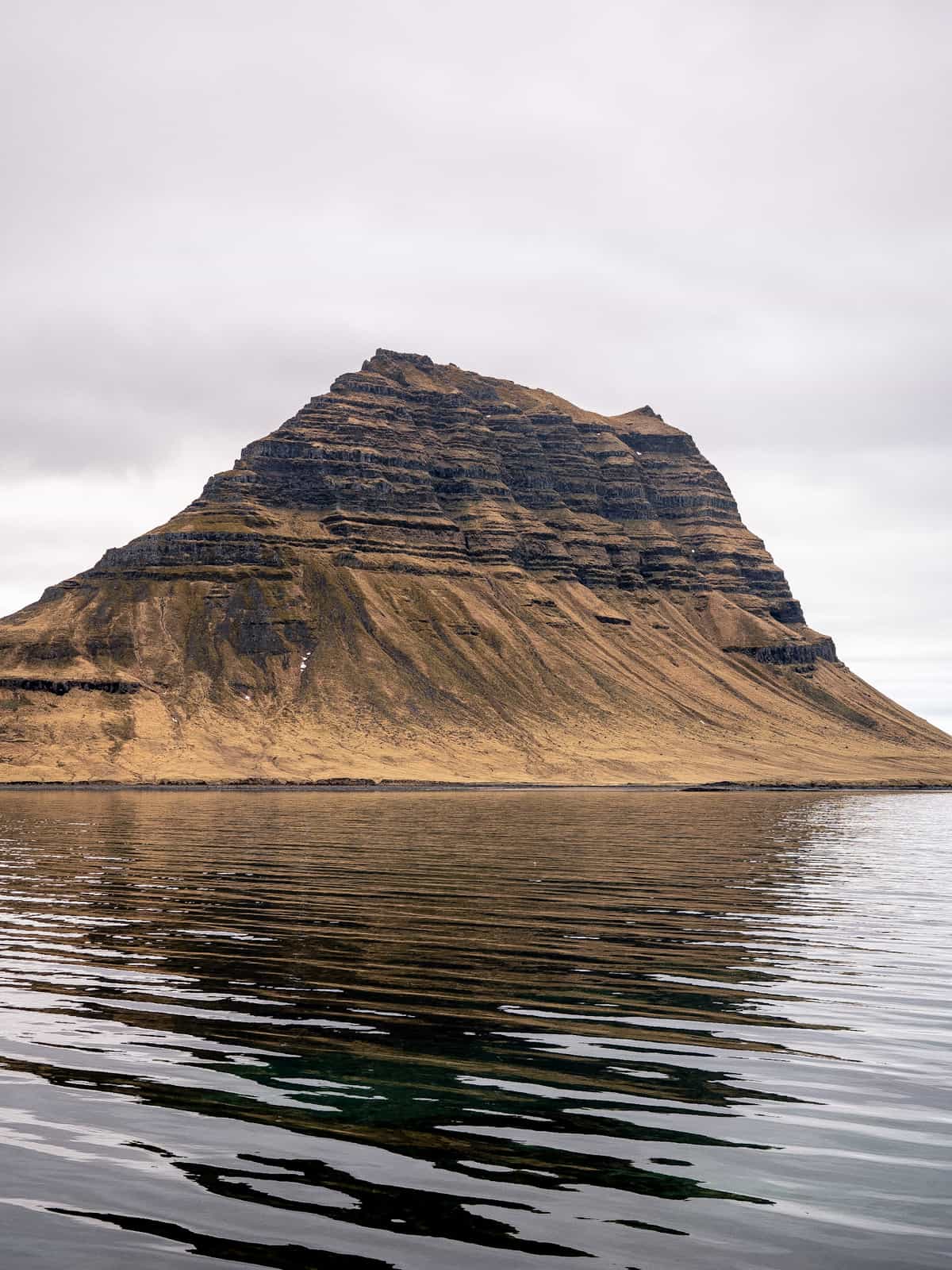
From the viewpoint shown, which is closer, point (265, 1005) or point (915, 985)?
point (265, 1005)

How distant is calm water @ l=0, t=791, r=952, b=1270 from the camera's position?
12.3m

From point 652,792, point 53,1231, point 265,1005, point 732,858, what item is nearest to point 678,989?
point 265,1005

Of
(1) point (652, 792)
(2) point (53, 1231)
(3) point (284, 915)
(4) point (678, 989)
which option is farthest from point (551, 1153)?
(1) point (652, 792)

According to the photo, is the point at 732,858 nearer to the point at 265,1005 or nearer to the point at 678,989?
the point at 678,989

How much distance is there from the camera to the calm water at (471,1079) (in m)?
12.3

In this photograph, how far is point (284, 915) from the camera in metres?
37.5

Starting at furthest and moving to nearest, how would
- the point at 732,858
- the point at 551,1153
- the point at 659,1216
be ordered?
1. the point at 732,858
2. the point at 551,1153
3. the point at 659,1216

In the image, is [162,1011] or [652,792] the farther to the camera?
[652,792]

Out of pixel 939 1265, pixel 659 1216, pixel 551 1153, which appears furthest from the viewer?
pixel 551 1153

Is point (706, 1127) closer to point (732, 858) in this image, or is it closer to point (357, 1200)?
point (357, 1200)

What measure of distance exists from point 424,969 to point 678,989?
19.1 feet

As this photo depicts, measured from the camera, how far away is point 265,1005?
76.7ft

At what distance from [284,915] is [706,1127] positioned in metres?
23.5

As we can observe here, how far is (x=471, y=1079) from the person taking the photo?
18094 mm
